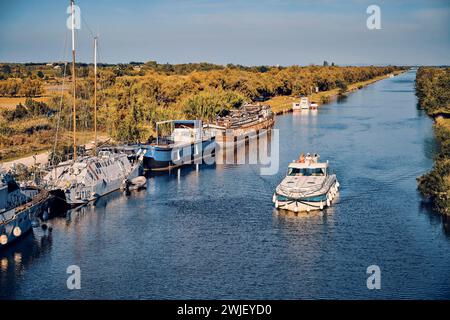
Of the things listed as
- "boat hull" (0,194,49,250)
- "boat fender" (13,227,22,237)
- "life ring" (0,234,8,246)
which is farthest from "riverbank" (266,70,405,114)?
"life ring" (0,234,8,246)

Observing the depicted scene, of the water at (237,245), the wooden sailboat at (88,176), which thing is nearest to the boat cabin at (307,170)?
the water at (237,245)

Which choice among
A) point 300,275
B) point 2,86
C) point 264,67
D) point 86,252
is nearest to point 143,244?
point 86,252

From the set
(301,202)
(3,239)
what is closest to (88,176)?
(3,239)

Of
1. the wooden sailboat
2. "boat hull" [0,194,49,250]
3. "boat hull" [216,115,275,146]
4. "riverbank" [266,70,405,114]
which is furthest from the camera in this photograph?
"riverbank" [266,70,405,114]

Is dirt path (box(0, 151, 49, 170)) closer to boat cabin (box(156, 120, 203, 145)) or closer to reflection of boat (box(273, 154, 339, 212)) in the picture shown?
boat cabin (box(156, 120, 203, 145))

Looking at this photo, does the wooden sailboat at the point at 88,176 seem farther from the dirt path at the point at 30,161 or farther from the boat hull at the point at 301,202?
the boat hull at the point at 301,202
